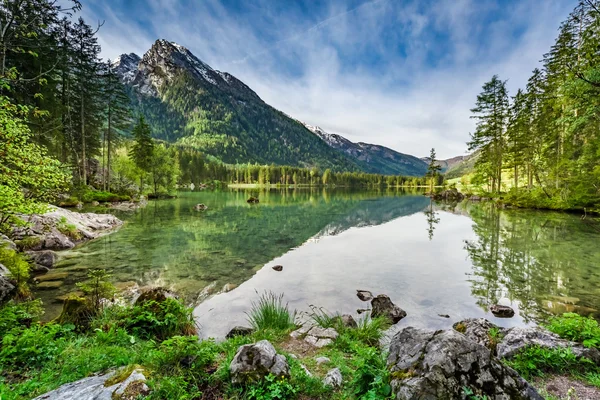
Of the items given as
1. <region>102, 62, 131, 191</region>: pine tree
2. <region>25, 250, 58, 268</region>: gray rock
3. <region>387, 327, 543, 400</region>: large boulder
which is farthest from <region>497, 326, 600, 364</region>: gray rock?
<region>102, 62, 131, 191</region>: pine tree

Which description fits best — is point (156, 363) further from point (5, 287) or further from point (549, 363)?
point (5, 287)

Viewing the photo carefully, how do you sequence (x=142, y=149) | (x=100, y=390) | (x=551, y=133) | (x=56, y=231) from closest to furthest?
(x=100, y=390)
(x=56, y=231)
(x=551, y=133)
(x=142, y=149)

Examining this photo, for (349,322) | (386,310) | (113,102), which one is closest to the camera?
(349,322)

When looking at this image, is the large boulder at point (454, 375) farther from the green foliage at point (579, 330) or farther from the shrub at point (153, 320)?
the shrub at point (153, 320)

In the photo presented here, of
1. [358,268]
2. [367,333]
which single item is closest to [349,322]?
[367,333]

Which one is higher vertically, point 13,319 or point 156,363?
point 13,319

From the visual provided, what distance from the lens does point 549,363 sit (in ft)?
15.9

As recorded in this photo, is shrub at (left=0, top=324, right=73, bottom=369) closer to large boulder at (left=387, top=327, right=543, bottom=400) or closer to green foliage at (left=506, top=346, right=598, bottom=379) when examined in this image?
large boulder at (left=387, top=327, right=543, bottom=400)

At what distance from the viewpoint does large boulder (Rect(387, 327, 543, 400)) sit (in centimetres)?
327

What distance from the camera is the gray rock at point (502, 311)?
28.2 feet

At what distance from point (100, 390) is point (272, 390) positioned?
2214 mm

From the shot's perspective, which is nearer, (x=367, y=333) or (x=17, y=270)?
(x=367, y=333)

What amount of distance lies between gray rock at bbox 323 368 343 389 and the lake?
4.04 m

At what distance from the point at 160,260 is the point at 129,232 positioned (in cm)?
874
